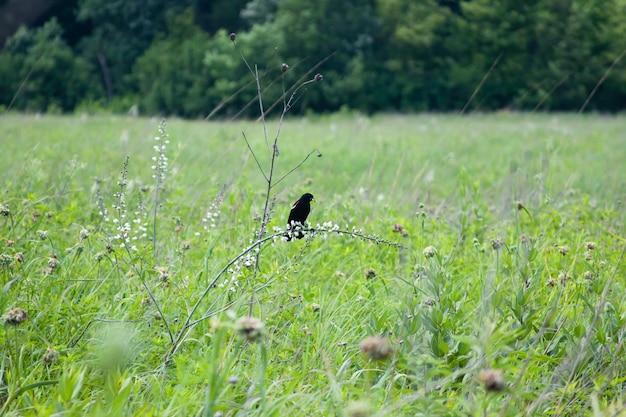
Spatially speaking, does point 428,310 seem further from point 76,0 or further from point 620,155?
point 76,0

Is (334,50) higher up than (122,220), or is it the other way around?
(334,50)

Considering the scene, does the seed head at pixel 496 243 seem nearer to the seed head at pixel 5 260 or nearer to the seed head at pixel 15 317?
the seed head at pixel 15 317

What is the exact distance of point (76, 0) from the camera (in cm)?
2470

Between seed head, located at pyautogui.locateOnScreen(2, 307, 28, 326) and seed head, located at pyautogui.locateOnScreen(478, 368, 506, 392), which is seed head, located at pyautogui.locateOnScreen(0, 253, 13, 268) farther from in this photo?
seed head, located at pyautogui.locateOnScreen(478, 368, 506, 392)

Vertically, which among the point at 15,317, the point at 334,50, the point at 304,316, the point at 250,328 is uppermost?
the point at 334,50

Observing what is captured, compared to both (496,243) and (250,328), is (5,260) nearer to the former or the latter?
(250,328)

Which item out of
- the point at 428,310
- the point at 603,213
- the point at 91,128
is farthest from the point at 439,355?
the point at 91,128

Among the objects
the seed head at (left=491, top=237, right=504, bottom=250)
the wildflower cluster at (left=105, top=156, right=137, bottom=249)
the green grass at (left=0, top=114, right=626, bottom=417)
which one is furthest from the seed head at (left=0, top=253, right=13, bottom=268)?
the seed head at (left=491, top=237, right=504, bottom=250)

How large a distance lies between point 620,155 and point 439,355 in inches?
322

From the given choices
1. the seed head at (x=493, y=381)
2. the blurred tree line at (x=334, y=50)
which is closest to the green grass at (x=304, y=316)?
the seed head at (x=493, y=381)

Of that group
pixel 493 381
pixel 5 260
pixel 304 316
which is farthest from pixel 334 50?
pixel 493 381

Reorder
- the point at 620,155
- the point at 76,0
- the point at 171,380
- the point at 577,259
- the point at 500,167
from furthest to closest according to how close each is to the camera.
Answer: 1. the point at 76,0
2. the point at 620,155
3. the point at 500,167
4. the point at 577,259
5. the point at 171,380

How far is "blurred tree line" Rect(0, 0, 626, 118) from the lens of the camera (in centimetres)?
2320

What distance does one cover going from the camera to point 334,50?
26.8 metres
